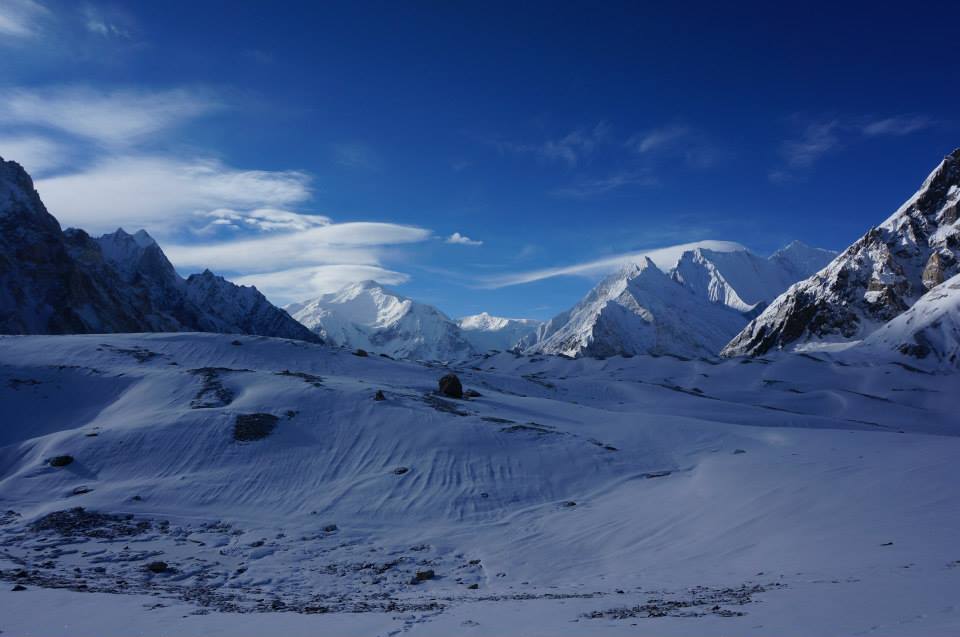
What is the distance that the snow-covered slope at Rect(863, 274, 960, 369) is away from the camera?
400 ft

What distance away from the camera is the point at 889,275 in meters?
186

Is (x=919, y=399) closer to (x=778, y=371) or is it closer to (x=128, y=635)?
(x=778, y=371)

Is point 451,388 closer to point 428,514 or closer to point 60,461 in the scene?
point 428,514

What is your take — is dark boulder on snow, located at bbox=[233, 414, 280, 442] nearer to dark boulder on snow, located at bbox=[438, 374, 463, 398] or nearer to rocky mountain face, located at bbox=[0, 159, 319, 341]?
dark boulder on snow, located at bbox=[438, 374, 463, 398]

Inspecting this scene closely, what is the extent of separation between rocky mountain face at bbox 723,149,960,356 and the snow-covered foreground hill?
179851 mm

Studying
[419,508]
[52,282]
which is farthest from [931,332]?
[52,282]

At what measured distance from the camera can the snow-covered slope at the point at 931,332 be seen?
400ft

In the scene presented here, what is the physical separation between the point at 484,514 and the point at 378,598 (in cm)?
953

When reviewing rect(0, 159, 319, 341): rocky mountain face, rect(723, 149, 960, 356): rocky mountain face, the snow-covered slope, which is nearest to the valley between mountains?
rect(0, 159, 319, 341): rocky mountain face

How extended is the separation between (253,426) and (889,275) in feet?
690

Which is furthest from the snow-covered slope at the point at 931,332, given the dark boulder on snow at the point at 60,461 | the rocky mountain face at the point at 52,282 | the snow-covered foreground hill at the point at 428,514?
the rocky mountain face at the point at 52,282

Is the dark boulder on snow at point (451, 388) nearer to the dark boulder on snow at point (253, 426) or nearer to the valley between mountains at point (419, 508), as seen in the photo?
the valley between mountains at point (419, 508)

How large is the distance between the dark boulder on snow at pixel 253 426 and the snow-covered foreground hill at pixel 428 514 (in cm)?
10

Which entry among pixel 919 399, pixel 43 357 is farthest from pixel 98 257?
pixel 919 399
